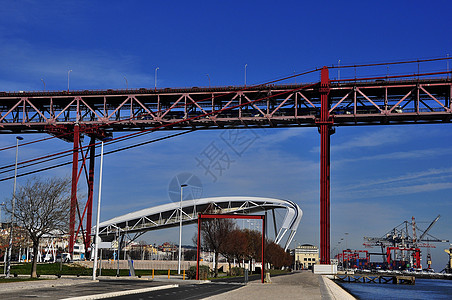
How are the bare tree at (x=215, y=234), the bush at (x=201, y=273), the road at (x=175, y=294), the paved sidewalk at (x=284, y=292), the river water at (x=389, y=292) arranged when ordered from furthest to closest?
1. the bare tree at (x=215, y=234)
2. the river water at (x=389, y=292)
3. the bush at (x=201, y=273)
4. the paved sidewalk at (x=284, y=292)
5. the road at (x=175, y=294)

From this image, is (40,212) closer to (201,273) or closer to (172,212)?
(201,273)

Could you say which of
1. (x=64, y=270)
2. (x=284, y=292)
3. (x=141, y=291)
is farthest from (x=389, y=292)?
(x=141, y=291)

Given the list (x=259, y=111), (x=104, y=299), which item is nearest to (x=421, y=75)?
(x=259, y=111)

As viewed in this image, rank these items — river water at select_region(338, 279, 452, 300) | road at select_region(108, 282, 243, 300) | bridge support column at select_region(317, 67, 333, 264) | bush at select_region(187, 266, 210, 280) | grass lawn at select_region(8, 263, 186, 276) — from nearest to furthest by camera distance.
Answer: road at select_region(108, 282, 243, 300) < bush at select_region(187, 266, 210, 280) < bridge support column at select_region(317, 67, 333, 264) < grass lawn at select_region(8, 263, 186, 276) < river water at select_region(338, 279, 452, 300)

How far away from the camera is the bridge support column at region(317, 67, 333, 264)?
59.3m

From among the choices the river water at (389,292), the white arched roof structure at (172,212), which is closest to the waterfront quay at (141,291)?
the river water at (389,292)

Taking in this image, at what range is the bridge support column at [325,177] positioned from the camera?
59281 mm

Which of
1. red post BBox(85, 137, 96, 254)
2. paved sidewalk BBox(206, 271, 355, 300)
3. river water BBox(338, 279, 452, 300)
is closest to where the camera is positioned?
paved sidewalk BBox(206, 271, 355, 300)

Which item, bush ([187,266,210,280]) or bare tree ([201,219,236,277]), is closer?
bush ([187,266,210,280])

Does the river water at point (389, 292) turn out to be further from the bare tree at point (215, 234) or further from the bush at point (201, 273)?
the bare tree at point (215, 234)

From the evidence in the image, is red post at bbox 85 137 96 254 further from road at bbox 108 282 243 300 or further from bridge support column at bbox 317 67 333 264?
road at bbox 108 282 243 300

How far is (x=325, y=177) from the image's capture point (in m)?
59.8

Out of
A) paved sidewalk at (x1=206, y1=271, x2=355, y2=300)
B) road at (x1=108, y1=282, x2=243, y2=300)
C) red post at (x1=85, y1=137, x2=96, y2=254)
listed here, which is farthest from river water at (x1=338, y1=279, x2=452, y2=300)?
red post at (x1=85, y1=137, x2=96, y2=254)

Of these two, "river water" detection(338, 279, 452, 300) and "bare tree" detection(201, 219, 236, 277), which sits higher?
"bare tree" detection(201, 219, 236, 277)
